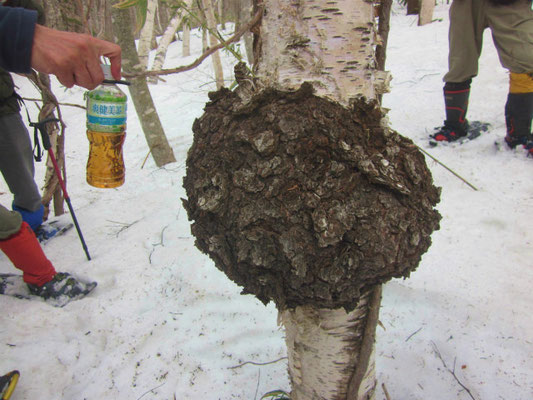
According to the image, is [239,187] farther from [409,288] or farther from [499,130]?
[499,130]

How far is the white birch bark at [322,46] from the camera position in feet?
2.90

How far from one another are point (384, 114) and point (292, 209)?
0.41 metres

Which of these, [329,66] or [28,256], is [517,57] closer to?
[329,66]

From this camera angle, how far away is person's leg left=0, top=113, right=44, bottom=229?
2277mm

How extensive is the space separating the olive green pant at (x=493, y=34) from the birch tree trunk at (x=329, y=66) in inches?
91.7

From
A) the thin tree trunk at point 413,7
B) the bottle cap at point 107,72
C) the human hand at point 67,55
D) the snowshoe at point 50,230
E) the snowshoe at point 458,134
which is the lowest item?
the snowshoe at point 50,230

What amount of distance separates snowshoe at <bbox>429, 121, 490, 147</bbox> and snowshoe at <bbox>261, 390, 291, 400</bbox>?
2654mm

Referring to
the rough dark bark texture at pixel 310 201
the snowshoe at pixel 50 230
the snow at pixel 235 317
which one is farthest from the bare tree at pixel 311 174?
the snowshoe at pixel 50 230

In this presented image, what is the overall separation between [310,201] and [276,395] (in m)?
1.11

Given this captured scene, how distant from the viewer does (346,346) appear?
107 centimetres

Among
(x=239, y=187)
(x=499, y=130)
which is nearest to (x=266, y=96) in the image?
(x=239, y=187)

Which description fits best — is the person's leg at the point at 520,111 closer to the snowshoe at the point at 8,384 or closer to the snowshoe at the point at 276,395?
the snowshoe at the point at 276,395

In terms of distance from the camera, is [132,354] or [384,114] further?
[132,354]

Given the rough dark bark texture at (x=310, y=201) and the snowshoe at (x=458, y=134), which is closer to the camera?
the rough dark bark texture at (x=310, y=201)
